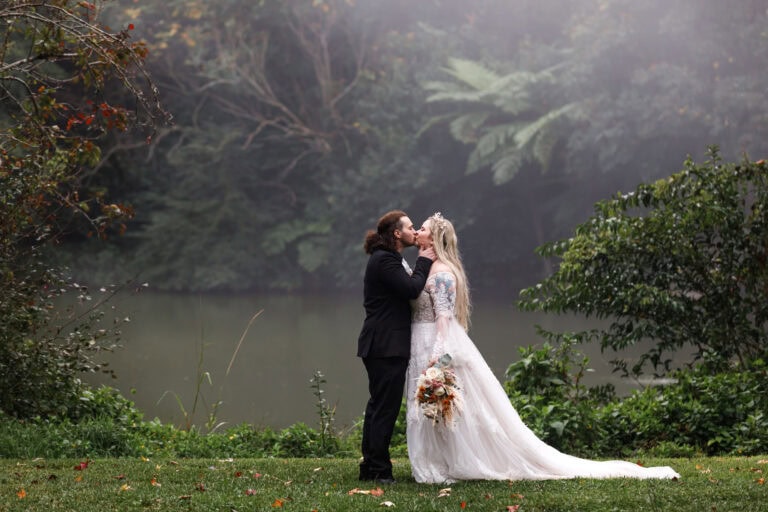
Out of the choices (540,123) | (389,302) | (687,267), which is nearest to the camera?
(389,302)

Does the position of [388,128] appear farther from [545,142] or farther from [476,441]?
[476,441]

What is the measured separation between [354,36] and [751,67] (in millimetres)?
14370

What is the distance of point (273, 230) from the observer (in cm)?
3359

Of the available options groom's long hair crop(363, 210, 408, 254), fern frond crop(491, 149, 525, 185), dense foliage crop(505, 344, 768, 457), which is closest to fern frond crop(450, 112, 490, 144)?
fern frond crop(491, 149, 525, 185)

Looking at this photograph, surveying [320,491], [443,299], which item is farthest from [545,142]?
[320,491]

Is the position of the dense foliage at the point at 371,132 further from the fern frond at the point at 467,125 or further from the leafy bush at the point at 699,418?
the leafy bush at the point at 699,418

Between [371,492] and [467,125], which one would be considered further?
[467,125]

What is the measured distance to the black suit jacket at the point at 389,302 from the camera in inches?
247

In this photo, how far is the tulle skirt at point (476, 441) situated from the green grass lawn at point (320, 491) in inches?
6.5

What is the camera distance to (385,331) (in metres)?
6.33

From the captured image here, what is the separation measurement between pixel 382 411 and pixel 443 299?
816mm

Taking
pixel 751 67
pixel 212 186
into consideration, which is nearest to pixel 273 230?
pixel 212 186

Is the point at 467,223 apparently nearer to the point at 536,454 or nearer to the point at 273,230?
the point at 273,230

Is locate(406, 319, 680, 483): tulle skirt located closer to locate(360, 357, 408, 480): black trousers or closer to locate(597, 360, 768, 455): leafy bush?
locate(360, 357, 408, 480): black trousers
